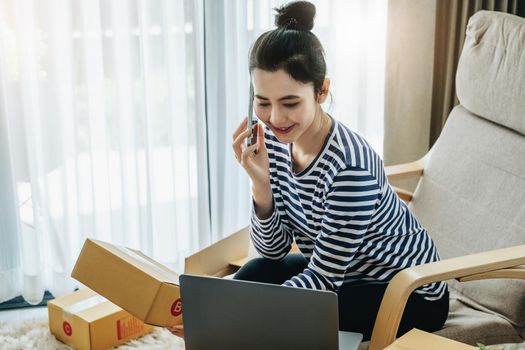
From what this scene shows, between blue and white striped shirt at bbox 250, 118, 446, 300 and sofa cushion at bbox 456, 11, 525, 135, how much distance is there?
48cm

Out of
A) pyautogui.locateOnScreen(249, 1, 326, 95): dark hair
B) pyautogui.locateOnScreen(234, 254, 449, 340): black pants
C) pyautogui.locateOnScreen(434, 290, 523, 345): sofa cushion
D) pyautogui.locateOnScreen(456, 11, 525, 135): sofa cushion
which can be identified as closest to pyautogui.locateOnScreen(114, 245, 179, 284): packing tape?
pyautogui.locateOnScreen(234, 254, 449, 340): black pants

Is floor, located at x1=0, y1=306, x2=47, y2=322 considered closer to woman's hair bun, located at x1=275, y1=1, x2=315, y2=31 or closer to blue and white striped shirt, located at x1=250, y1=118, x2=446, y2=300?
blue and white striped shirt, located at x1=250, y1=118, x2=446, y2=300

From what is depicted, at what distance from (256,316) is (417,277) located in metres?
0.34

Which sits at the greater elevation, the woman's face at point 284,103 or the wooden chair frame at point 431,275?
the woman's face at point 284,103

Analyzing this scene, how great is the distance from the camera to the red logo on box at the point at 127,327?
2.04 meters

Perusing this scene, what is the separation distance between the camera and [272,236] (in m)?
1.69

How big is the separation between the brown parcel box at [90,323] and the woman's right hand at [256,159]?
2.21 feet

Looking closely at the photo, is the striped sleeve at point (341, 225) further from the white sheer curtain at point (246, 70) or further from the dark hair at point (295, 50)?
the white sheer curtain at point (246, 70)

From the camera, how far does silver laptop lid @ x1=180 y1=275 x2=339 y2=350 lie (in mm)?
1287

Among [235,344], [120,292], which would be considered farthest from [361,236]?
[120,292]

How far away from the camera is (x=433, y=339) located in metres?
1.37

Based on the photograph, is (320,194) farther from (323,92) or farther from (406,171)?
(406,171)

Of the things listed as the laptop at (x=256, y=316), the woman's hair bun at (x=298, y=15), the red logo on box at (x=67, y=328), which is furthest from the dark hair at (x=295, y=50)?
the red logo on box at (x=67, y=328)

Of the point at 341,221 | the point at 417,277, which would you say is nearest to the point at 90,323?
the point at 341,221
